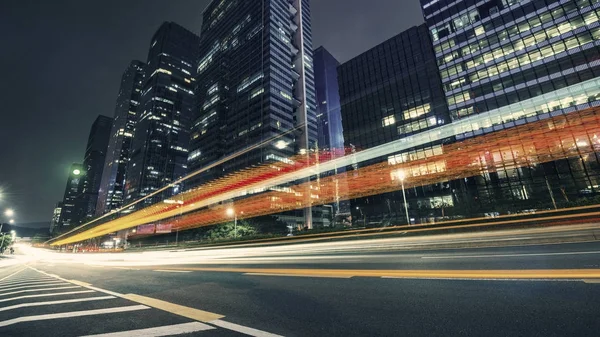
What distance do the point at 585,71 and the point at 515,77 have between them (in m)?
8.46

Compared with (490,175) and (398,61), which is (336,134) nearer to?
(398,61)

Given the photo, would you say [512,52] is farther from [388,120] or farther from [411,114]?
[388,120]

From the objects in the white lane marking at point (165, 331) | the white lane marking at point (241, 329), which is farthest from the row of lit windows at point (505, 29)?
the white lane marking at point (165, 331)

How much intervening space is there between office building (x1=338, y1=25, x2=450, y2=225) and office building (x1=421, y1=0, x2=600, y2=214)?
4.72m

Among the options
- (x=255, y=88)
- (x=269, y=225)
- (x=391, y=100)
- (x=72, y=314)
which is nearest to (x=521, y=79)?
(x=391, y=100)

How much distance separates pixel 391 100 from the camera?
62906mm

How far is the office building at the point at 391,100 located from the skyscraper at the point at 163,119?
113649 millimetres

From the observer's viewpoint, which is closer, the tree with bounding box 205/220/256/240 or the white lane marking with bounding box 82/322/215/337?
the white lane marking with bounding box 82/322/215/337

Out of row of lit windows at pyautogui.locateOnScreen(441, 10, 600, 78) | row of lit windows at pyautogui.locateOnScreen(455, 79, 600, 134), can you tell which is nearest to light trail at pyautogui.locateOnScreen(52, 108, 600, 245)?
row of lit windows at pyautogui.locateOnScreen(455, 79, 600, 134)

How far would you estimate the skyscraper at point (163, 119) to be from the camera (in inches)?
5866

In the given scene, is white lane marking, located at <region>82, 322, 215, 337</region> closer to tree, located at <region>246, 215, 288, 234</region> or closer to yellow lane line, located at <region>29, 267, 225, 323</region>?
yellow lane line, located at <region>29, 267, 225, 323</region>

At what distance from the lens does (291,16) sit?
124 metres

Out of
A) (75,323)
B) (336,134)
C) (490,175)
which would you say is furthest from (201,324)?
(336,134)

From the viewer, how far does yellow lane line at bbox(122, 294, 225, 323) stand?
170 inches
